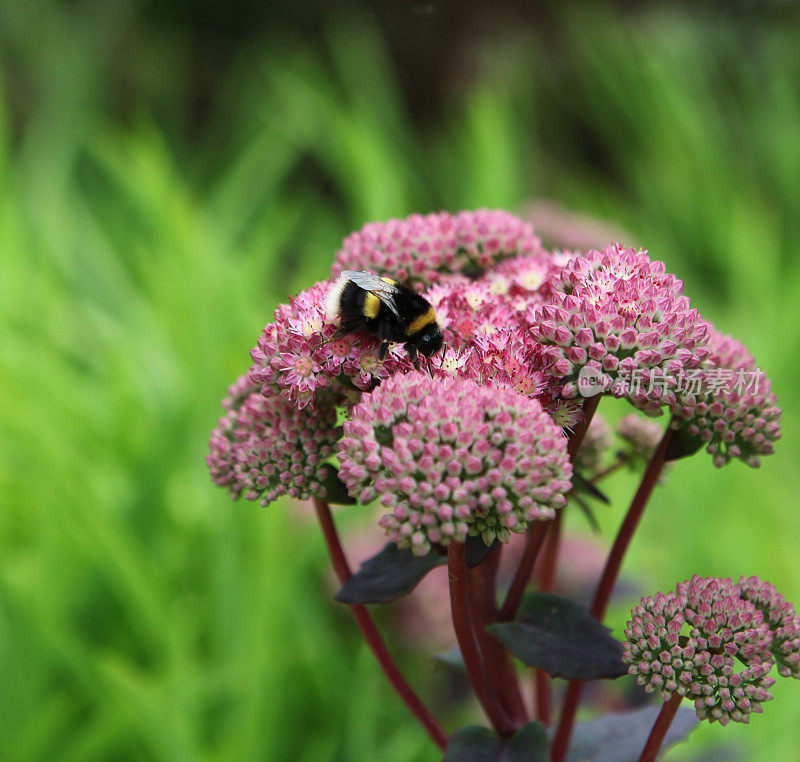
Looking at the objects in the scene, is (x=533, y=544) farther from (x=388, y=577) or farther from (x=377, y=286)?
(x=377, y=286)

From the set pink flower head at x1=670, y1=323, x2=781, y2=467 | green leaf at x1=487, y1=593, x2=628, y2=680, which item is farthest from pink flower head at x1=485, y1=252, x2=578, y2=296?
green leaf at x1=487, y1=593, x2=628, y2=680

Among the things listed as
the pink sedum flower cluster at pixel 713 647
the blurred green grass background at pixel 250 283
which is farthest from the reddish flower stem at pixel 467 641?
the blurred green grass background at pixel 250 283

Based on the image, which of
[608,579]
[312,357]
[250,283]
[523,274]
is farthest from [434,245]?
[250,283]

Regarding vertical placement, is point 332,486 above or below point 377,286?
below

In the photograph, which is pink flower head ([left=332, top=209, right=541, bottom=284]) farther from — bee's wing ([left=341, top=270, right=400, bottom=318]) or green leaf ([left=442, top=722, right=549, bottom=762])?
green leaf ([left=442, top=722, right=549, bottom=762])

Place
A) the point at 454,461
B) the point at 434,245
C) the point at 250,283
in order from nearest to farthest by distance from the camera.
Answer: the point at 454,461
the point at 434,245
the point at 250,283

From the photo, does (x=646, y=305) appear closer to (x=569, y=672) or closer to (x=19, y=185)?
(x=569, y=672)

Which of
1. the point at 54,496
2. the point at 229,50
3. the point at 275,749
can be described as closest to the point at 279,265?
the point at 54,496

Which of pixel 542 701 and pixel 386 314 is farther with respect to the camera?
pixel 542 701
